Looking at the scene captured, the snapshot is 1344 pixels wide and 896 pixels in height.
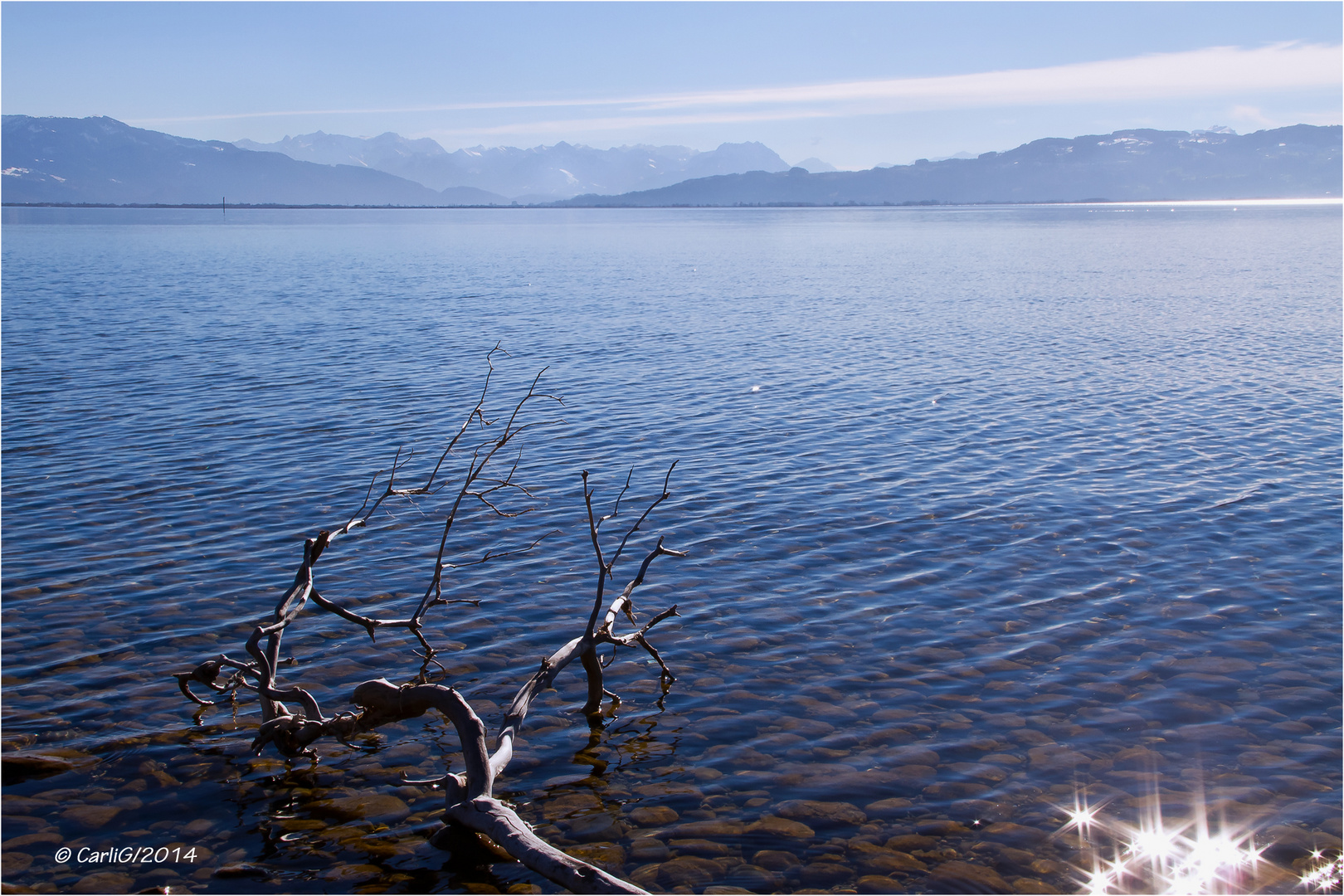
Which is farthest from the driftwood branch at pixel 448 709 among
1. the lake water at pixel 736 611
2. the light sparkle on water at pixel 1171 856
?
the light sparkle on water at pixel 1171 856

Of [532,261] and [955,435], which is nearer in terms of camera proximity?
[955,435]

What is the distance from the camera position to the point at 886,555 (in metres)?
18.0

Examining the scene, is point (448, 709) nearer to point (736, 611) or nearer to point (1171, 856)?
point (736, 611)

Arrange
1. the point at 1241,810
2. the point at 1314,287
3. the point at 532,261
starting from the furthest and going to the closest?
the point at 532,261 → the point at 1314,287 → the point at 1241,810

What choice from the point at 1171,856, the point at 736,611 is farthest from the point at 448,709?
the point at 1171,856

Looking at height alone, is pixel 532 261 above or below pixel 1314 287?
above

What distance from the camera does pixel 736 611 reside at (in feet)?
51.7

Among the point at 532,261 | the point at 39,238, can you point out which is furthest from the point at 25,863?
the point at 39,238

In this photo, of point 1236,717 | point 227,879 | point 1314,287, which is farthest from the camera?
point 1314,287

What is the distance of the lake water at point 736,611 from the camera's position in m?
10.2

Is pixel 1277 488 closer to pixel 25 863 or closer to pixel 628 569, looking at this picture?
pixel 628 569

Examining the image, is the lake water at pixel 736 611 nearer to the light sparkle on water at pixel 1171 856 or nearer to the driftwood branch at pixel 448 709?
the light sparkle on water at pixel 1171 856

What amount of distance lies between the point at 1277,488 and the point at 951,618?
36.3ft

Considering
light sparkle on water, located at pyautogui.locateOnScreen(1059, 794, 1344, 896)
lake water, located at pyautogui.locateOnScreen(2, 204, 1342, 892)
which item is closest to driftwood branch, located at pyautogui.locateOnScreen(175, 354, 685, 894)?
lake water, located at pyautogui.locateOnScreen(2, 204, 1342, 892)
